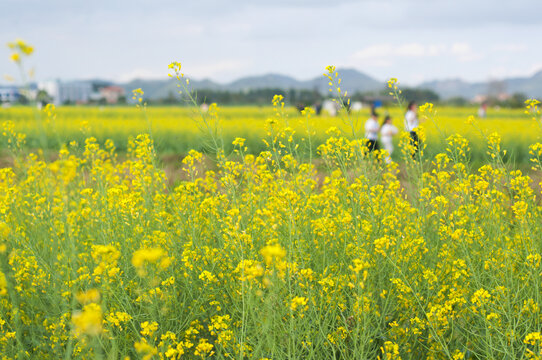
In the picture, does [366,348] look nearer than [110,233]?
Yes

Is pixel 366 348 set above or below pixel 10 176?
below

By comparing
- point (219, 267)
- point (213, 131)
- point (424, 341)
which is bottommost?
point (424, 341)

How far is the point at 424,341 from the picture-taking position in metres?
3.02

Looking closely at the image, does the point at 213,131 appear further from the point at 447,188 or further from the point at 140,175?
the point at 447,188

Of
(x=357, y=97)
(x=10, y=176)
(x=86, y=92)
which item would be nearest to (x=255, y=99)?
(x=357, y=97)

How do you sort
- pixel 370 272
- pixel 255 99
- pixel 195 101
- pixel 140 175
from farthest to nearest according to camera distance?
pixel 255 99
pixel 140 175
pixel 195 101
pixel 370 272

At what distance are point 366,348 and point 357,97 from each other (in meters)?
80.8

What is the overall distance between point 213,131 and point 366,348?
1733mm

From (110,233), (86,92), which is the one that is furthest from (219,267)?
(86,92)

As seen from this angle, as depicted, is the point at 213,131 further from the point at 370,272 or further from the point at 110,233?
the point at 370,272

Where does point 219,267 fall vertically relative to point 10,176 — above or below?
below

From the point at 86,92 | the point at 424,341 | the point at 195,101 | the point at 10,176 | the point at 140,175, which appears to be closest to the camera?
the point at 424,341

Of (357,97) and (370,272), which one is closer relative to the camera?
(370,272)

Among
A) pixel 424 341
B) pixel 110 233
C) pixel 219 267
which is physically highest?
pixel 110 233
